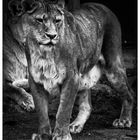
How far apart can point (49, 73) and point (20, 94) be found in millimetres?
2253

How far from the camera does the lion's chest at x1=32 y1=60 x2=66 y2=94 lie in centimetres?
600

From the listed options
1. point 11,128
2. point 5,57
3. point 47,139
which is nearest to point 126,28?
point 5,57

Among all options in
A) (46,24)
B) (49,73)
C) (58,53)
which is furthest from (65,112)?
(46,24)

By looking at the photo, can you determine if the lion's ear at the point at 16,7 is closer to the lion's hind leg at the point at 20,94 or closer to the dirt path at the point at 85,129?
the dirt path at the point at 85,129

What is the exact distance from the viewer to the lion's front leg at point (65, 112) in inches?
238

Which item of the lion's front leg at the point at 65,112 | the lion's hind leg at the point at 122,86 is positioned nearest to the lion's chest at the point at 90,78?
the lion's hind leg at the point at 122,86

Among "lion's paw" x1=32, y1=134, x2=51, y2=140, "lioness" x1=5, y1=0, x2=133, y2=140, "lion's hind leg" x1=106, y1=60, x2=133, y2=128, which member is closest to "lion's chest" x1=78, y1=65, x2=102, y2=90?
"lioness" x1=5, y1=0, x2=133, y2=140

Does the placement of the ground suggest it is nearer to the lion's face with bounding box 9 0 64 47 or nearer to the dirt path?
the dirt path

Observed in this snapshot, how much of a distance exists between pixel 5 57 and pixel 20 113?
3.82ft

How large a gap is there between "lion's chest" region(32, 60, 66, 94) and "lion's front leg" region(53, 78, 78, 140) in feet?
0.35

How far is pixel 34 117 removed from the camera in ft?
25.1

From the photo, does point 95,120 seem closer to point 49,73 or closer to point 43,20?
point 49,73

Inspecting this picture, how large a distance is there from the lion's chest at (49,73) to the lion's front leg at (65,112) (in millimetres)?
108

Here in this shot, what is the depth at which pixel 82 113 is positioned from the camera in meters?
7.02
